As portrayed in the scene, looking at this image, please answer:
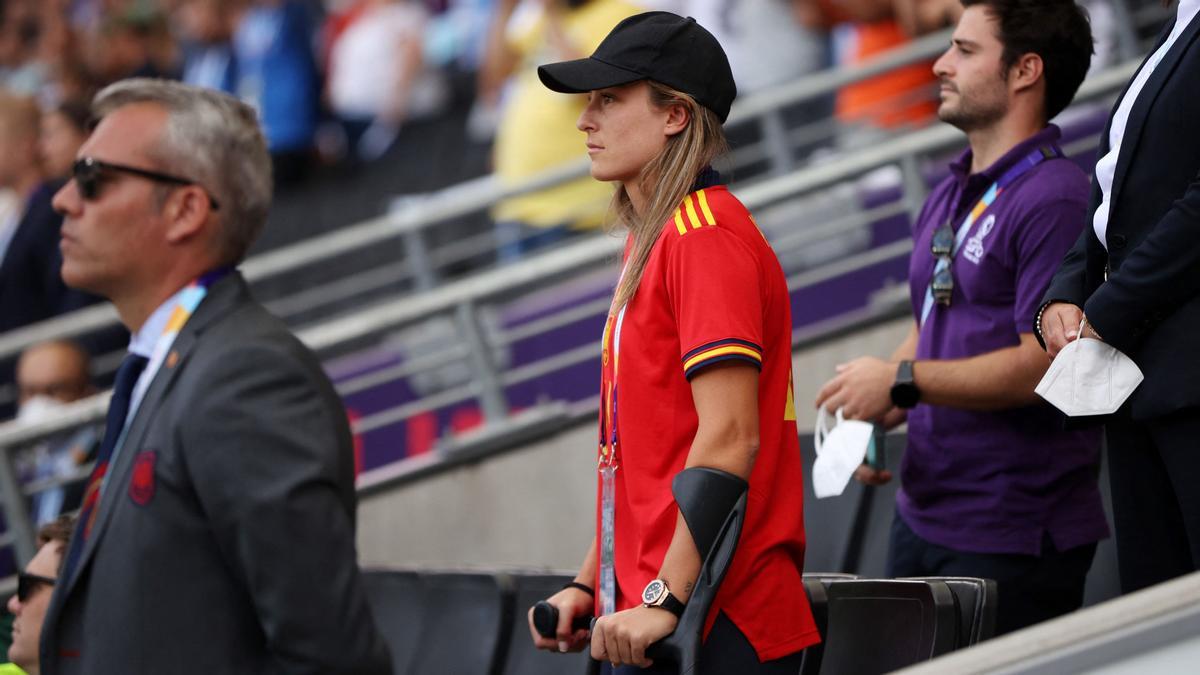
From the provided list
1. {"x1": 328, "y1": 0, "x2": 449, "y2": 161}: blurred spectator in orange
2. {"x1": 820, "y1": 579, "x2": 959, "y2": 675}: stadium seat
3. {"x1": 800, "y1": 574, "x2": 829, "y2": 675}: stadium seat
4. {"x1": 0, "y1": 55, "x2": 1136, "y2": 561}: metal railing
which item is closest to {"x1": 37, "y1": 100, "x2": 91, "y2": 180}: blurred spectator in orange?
{"x1": 0, "y1": 55, "x2": 1136, "y2": 561}: metal railing

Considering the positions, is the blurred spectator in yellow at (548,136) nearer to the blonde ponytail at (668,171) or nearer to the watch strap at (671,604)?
the blonde ponytail at (668,171)

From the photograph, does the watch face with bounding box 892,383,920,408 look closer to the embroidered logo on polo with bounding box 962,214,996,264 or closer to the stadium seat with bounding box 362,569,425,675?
the embroidered logo on polo with bounding box 962,214,996,264

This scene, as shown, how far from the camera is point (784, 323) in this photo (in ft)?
10.1

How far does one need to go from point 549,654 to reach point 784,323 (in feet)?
5.72

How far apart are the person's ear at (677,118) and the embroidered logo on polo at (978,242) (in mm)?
1048

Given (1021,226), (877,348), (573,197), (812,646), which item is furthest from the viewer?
(573,197)

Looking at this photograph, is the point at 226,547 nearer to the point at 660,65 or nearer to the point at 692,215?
the point at 692,215

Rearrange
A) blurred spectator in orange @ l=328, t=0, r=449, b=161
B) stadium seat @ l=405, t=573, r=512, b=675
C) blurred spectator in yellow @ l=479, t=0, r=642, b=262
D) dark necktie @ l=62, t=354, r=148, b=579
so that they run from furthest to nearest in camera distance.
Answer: blurred spectator in orange @ l=328, t=0, r=449, b=161, blurred spectator in yellow @ l=479, t=0, r=642, b=262, stadium seat @ l=405, t=573, r=512, b=675, dark necktie @ l=62, t=354, r=148, b=579

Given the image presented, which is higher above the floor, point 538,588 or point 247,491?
point 247,491

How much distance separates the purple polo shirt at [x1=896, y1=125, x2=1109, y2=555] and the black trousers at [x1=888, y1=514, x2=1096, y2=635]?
0.03 m

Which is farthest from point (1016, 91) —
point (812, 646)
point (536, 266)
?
point (536, 266)

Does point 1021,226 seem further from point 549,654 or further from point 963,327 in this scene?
point 549,654

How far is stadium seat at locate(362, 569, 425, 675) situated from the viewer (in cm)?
499

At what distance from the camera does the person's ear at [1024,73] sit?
398 cm
